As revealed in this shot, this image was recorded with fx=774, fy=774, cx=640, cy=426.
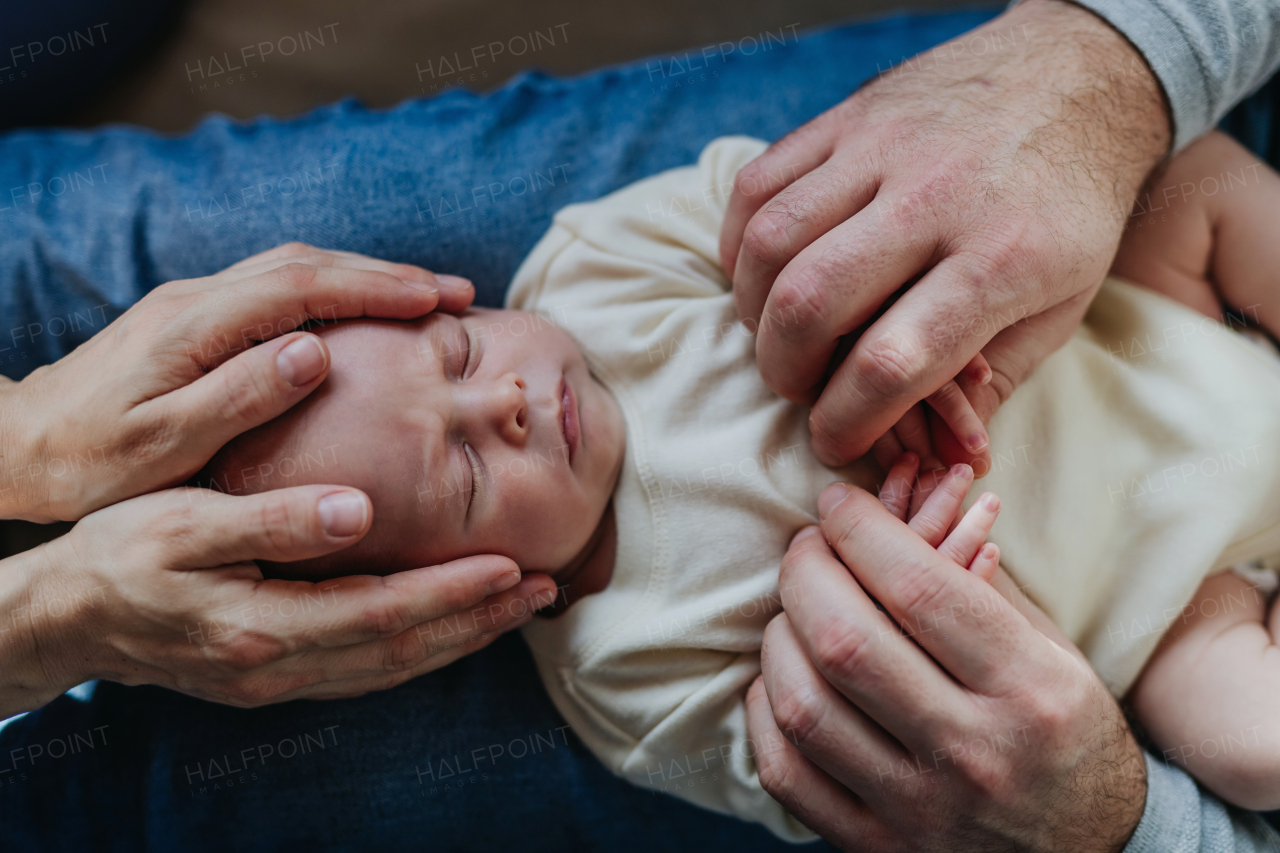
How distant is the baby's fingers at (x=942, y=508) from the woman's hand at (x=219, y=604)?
574mm

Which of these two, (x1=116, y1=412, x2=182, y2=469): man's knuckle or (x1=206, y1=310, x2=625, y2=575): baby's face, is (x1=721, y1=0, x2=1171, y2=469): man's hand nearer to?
(x1=206, y1=310, x2=625, y2=575): baby's face

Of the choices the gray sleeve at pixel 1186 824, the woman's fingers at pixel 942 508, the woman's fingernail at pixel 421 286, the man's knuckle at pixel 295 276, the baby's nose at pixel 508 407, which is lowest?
the gray sleeve at pixel 1186 824

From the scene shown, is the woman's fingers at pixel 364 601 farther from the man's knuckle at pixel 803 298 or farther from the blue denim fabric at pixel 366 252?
the man's knuckle at pixel 803 298

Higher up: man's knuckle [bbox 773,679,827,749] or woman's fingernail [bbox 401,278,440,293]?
woman's fingernail [bbox 401,278,440,293]

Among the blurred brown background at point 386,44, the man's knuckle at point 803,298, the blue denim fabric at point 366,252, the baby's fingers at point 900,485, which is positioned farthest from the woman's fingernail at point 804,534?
the blurred brown background at point 386,44

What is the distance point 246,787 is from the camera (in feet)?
4.37

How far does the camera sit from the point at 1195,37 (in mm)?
1235

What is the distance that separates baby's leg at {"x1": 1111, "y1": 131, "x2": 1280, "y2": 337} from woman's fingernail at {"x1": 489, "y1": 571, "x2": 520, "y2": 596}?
4.00 ft

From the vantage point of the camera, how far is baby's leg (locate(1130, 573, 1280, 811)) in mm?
1116

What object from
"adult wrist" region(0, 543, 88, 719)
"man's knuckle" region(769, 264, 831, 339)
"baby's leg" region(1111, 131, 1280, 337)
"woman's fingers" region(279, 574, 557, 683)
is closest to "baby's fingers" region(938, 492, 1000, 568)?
"man's knuckle" region(769, 264, 831, 339)

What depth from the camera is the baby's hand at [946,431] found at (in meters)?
1.07

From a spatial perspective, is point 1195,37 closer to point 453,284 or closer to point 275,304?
point 453,284

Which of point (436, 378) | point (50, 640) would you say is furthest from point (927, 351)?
point (50, 640)

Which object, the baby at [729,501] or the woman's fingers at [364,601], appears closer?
the woman's fingers at [364,601]
